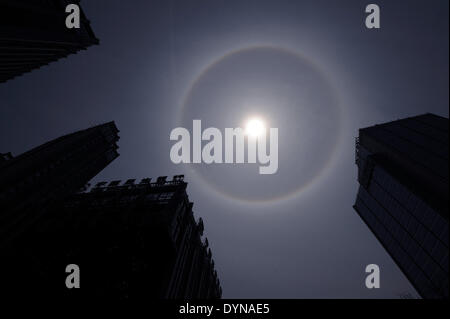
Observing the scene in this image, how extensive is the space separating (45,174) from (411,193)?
88.6m

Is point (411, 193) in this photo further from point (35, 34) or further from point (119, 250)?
point (35, 34)

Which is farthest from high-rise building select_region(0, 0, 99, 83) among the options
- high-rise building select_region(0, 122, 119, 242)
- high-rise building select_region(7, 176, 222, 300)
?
high-rise building select_region(7, 176, 222, 300)

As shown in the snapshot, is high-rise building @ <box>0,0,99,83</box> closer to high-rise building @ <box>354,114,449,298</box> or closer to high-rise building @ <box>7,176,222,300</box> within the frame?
high-rise building @ <box>7,176,222,300</box>

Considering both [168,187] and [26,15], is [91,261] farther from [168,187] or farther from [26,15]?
[26,15]

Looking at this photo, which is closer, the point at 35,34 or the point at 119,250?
the point at 119,250

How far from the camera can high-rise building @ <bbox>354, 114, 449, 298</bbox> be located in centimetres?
4745

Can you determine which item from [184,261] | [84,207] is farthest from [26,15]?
[184,261]

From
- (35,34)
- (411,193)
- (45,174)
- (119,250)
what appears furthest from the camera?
(45,174)

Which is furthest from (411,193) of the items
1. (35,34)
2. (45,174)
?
(35,34)

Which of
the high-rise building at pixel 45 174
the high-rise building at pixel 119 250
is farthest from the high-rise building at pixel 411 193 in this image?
the high-rise building at pixel 45 174

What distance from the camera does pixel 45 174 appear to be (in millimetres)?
61750

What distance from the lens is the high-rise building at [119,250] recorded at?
1393 inches

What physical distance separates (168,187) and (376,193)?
58.9m
